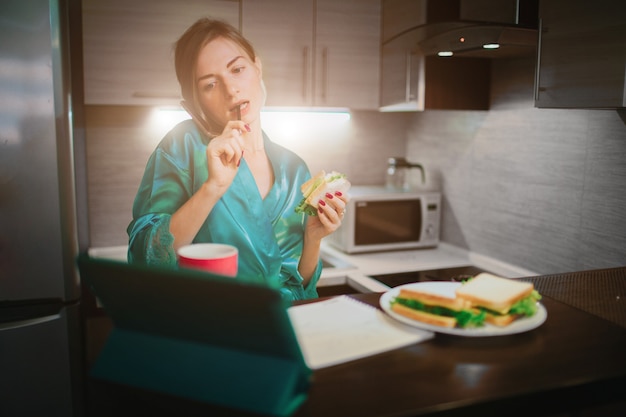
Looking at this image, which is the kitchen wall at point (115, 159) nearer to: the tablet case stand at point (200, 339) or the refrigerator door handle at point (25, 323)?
the refrigerator door handle at point (25, 323)

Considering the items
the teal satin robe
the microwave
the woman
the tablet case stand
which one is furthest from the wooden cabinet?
the tablet case stand

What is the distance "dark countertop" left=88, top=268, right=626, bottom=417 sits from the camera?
791 mm

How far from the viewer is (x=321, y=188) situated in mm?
1969

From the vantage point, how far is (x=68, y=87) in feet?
6.52

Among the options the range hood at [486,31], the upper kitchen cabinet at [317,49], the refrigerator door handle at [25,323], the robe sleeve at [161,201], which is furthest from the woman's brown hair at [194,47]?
the refrigerator door handle at [25,323]

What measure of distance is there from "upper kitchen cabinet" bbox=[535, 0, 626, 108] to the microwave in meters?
0.98

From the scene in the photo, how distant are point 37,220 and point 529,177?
1.86 m

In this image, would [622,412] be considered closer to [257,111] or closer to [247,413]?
[247,413]

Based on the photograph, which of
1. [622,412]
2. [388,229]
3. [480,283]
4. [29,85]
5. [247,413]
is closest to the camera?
[247,413]

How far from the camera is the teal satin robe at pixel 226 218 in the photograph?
213 cm

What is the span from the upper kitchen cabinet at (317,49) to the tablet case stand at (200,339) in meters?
1.81

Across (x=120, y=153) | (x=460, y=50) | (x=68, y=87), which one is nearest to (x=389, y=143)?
(x=460, y=50)

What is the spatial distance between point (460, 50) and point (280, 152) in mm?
817

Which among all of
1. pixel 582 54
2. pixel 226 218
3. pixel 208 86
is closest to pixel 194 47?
pixel 208 86
